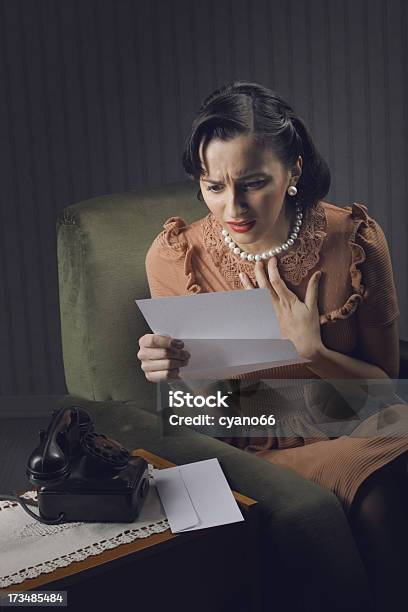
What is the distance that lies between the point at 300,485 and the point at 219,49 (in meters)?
0.97

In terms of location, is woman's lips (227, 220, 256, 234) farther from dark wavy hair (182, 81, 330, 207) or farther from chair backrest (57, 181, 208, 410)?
chair backrest (57, 181, 208, 410)

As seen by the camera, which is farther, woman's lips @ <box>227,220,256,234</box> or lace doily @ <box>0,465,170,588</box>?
woman's lips @ <box>227,220,256,234</box>

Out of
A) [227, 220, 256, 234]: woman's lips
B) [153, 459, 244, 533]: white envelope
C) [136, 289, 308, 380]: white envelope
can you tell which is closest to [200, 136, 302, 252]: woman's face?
[227, 220, 256, 234]: woman's lips

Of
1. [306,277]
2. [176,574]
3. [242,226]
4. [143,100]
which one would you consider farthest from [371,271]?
[143,100]

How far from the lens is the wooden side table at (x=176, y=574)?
3.99 feet

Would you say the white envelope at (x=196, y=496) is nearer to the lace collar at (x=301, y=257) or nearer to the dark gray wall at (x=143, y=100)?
the lace collar at (x=301, y=257)

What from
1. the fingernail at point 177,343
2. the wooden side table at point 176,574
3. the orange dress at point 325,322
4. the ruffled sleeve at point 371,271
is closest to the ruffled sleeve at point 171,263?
the orange dress at point 325,322

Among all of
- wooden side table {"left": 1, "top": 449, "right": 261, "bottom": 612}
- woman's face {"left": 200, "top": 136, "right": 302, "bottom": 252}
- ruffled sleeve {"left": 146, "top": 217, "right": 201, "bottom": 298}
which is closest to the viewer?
wooden side table {"left": 1, "top": 449, "right": 261, "bottom": 612}

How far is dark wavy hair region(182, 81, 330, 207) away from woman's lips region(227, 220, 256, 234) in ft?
0.29

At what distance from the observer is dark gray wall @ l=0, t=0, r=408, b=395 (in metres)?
1.70

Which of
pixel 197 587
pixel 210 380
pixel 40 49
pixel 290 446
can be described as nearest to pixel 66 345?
pixel 210 380

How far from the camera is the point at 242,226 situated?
1467 mm

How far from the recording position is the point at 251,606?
1.38 metres

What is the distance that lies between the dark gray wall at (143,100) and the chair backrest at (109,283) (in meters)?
0.20
